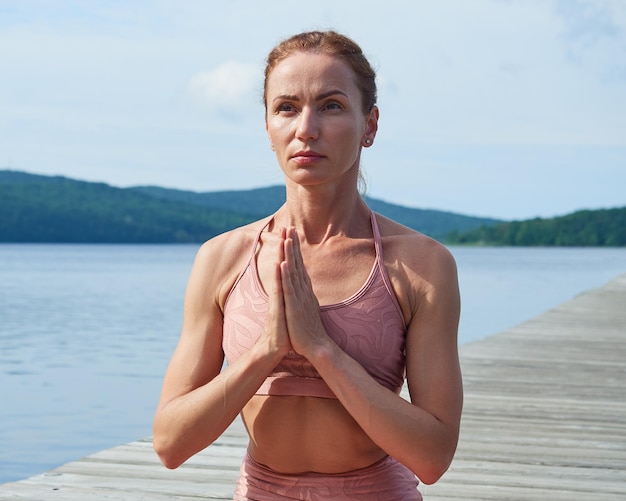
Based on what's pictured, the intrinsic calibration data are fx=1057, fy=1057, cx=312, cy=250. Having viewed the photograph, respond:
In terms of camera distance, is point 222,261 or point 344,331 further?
point 222,261

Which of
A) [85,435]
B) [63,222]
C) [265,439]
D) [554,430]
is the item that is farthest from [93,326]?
[63,222]

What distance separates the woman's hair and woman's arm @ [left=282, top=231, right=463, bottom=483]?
374 mm

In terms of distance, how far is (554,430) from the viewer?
5.84m

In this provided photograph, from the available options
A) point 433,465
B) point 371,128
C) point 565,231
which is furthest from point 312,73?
point 565,231

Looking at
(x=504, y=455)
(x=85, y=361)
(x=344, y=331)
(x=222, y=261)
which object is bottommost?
(x=85, y=361)

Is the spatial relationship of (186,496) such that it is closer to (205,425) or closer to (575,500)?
(575,500)

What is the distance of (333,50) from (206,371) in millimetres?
739

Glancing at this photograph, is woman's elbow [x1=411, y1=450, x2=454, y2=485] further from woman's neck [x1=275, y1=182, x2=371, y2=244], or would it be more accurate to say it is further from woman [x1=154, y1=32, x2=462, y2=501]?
woman's neck [x1=275, y1=182, x2=371, y2=244]

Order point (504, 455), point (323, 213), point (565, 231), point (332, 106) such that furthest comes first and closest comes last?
point (565, 231), point (504, 455), point (323, 213), point (332, 106)

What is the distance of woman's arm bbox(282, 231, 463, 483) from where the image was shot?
6.86 feet

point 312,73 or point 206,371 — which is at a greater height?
point 312,73

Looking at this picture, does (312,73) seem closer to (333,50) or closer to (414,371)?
(333,50)

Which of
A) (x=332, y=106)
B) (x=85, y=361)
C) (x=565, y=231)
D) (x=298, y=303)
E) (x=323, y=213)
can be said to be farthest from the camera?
(x=565, y=231)

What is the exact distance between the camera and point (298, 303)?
2.09 m
